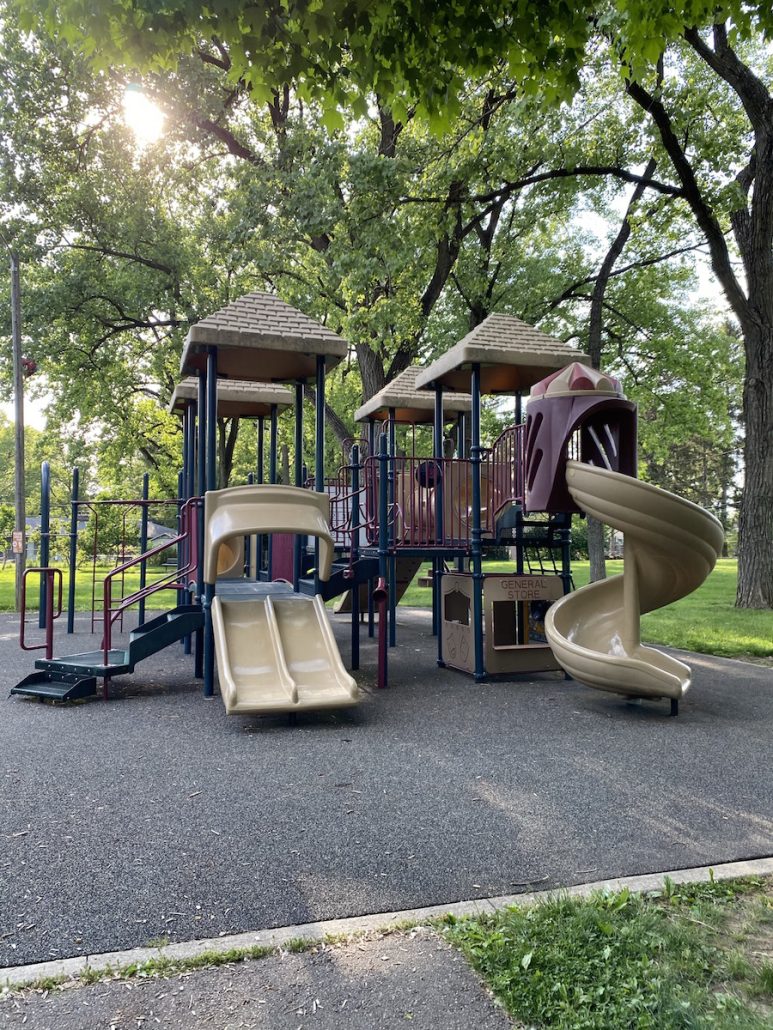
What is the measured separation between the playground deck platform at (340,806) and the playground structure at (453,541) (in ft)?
1.45

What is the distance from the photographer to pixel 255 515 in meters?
7.29

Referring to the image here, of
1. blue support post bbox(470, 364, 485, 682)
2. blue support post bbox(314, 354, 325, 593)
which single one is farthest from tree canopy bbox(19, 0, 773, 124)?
blue support post bbox(470, 364, 485, 682)

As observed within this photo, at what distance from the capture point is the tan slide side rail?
7219 mm

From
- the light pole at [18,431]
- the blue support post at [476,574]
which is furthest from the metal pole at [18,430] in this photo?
the blue support post at [476,574]

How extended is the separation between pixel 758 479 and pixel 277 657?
10.0m

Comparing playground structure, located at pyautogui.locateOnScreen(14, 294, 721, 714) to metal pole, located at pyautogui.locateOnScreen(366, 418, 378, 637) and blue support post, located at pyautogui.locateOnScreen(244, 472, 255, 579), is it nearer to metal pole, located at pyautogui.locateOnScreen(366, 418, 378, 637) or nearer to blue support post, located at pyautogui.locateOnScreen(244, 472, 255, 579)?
metal pole, located at pyautogui.locateOnScreen(366, 418, 378, 637)

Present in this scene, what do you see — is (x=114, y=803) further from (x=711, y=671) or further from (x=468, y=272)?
(x=468, y=272)

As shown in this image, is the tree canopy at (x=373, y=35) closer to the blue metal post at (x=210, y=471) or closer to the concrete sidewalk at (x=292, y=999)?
the blue metal post at (x=210, y=471)

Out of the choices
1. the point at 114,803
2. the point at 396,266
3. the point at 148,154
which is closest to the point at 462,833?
the point at 114,803

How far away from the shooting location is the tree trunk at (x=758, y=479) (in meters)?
13.1

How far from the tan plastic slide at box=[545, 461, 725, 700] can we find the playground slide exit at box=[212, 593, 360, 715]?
219 cm

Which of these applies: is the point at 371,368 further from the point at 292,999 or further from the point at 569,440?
the point at 292,999

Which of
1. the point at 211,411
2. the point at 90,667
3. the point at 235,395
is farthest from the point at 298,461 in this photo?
the point at 90,667

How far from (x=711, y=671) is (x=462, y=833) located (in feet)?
20.4
